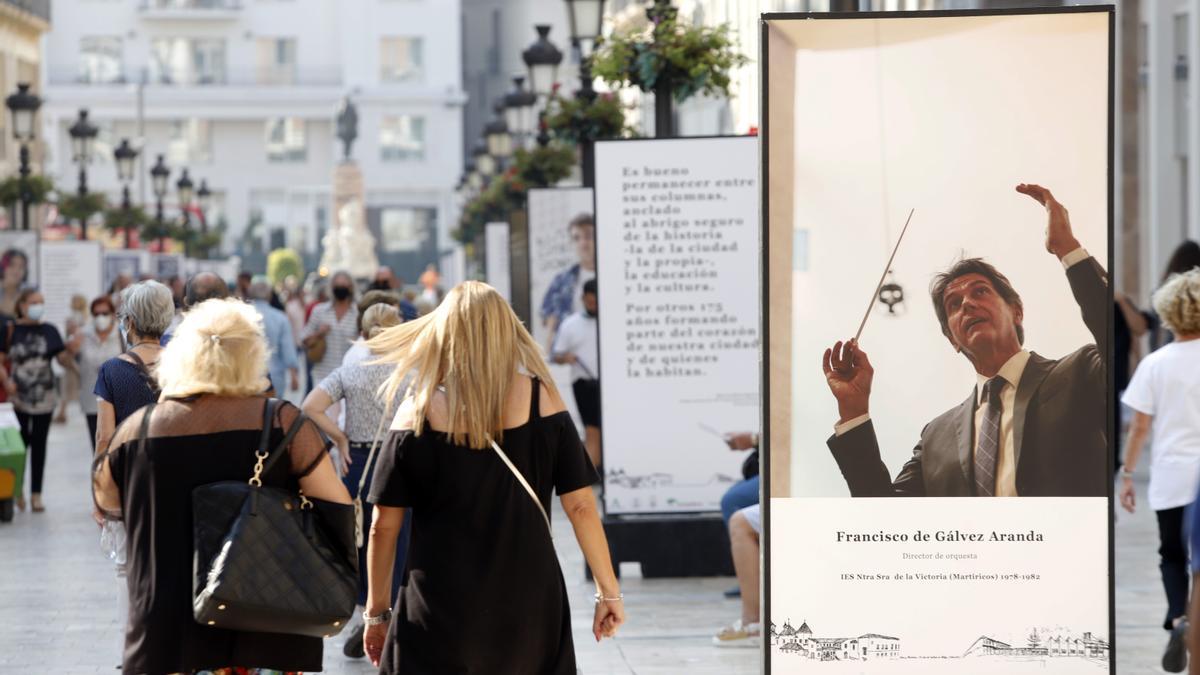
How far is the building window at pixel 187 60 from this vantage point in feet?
283

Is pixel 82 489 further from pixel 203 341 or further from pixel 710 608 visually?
pixel 203 341

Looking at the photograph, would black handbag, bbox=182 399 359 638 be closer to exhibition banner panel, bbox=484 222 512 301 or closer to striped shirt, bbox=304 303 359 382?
striped shirt, bbox=304 303 359 382

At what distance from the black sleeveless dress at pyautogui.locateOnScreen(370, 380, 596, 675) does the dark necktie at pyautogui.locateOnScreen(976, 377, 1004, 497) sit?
4.86 ft

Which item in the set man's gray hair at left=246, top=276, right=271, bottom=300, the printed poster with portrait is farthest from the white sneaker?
the printed poster with portrait

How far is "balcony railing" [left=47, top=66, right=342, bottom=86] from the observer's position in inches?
3359

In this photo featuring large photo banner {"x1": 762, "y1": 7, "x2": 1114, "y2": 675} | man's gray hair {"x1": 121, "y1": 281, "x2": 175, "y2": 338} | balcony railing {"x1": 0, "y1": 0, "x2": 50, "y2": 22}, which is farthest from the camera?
balcony railing {"x1": 0, "y1": 0, "x2": 50, "y2": 22}

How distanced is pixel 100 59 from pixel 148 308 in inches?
3204

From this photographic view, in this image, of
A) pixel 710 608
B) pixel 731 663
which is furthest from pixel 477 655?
pixel 710 608

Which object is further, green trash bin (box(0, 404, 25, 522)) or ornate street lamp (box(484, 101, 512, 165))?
ornate street lamp (box(484, 101, 512, 165))

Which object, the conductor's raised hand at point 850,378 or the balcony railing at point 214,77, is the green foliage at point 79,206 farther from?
the balcony railing at point 214,77

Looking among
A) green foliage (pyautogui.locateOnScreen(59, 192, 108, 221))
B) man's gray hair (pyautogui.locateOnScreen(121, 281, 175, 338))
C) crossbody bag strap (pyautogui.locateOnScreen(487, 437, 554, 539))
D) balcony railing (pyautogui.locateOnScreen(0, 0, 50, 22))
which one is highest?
balcony railing (pyautogui.locateOnScreen(0, 0, 50, 22))

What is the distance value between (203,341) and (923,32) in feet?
7.48

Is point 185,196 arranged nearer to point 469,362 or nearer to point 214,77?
point 214,77

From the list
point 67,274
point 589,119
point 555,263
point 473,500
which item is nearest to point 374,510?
point 473,500
